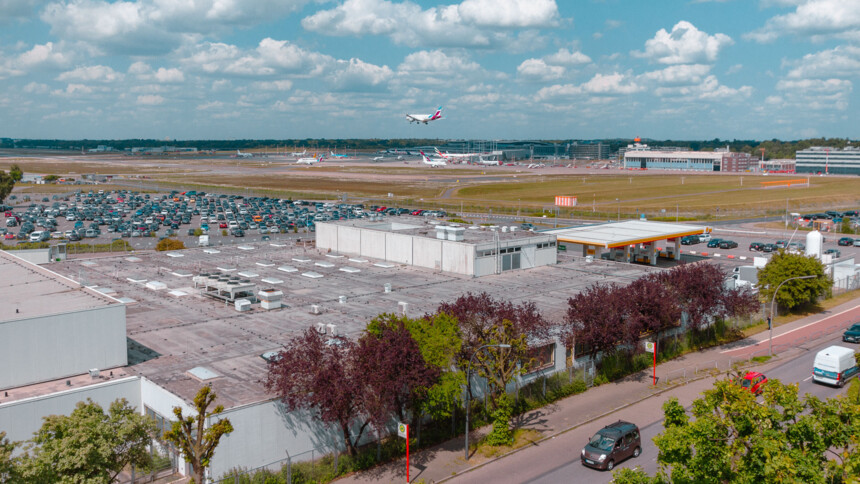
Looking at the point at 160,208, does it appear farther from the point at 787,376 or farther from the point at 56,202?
the point at 787,376

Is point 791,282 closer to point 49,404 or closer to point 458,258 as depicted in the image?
point 458,258

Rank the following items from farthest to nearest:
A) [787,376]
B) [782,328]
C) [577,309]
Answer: [782,328] → [787,376] → [577,309]

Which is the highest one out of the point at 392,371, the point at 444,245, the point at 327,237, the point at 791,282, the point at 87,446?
the point at 444,245

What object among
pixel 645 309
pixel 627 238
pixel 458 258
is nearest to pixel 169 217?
pixel 458 258

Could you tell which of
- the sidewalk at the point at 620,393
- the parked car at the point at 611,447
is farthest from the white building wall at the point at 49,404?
the parked car at the point at 611,447

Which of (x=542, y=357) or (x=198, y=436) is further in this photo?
(x=542, y=357)

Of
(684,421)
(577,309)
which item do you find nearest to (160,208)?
(577,309)
